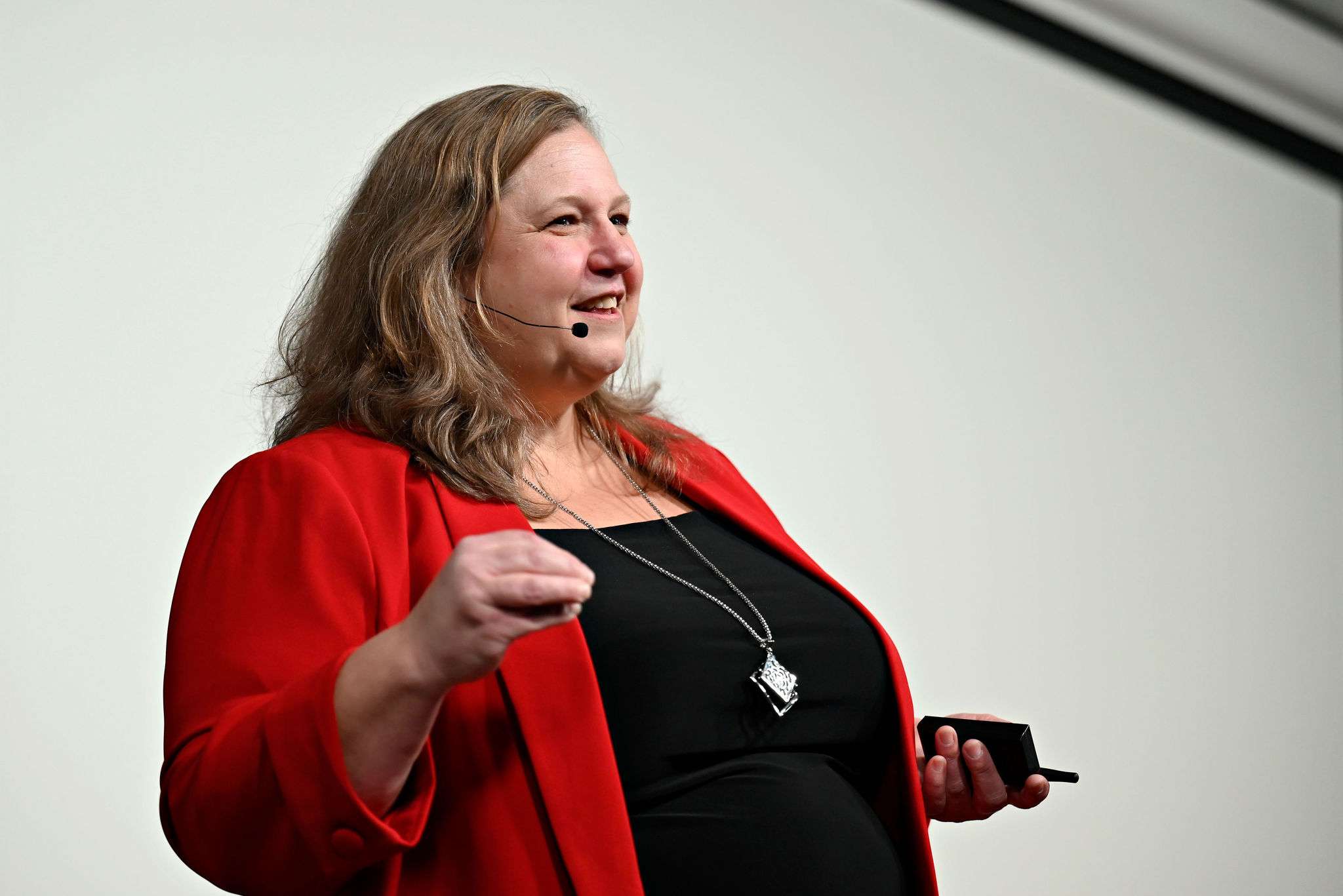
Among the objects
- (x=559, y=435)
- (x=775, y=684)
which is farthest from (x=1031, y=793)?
(x=559, y=435)

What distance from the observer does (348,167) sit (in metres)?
1.96

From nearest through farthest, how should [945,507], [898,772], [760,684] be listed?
[760,684] < [898,772] < [945,507]

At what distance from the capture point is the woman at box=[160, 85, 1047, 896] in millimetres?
852

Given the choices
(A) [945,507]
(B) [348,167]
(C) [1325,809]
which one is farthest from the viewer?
(C) [1325,809]

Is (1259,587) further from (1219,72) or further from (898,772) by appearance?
(898,772)

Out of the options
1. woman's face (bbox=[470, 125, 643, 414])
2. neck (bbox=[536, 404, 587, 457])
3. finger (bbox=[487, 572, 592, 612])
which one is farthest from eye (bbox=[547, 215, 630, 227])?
finger (bbox=[487, 572, 592, 612])

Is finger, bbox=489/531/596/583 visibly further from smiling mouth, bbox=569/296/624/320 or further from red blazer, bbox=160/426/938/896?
smiling mouth, bbox=569/296/624/320

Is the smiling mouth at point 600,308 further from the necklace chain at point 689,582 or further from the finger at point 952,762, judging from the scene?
the finger at point 952,762

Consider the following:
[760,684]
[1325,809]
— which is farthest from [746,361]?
[1325,809]

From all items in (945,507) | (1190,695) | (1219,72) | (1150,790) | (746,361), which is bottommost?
(1150,790)

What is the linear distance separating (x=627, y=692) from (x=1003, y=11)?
2.31 meters

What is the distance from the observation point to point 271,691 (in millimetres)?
921

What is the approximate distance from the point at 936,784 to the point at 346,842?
0.63m

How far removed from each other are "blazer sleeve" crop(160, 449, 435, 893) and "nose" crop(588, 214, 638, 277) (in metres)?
0.36
